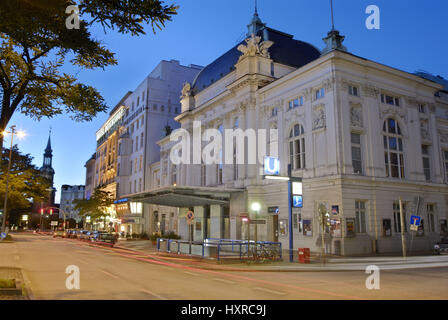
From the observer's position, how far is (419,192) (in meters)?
32.8

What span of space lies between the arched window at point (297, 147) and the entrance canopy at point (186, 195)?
6.49 metres

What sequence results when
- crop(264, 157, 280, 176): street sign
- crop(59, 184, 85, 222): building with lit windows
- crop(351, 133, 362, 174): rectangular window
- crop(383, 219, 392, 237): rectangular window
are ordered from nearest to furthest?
crop(264, 157, 280, 176): street sign → crop(383, 219, 392, 237): rectangular window → crop(351, 133, 362, 174): rectangular window → crop(59, 184, 85, 222): building with lit windows

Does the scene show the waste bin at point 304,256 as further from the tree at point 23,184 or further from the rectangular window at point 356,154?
the tree at point 23,184

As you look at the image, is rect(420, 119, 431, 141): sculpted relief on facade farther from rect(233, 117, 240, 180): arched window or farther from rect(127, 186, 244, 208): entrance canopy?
rect(127, 186, 244, 208): entrance canopy

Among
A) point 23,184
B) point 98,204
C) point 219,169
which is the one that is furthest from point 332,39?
point 98,204

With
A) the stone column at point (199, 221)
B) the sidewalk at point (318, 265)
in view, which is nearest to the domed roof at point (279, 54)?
the stone column at point (199, 221)

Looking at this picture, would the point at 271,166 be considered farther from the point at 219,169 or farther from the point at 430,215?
the point at 219,169

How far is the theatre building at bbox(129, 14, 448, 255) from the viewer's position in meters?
28.8

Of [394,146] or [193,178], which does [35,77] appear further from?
[193,178]

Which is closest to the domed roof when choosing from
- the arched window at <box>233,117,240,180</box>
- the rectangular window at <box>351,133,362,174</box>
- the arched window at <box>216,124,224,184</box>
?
the arched window at <box>216,124,224,184</box>

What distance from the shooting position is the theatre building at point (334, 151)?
1136 inches

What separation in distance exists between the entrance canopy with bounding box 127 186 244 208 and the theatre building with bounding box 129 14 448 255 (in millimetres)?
138

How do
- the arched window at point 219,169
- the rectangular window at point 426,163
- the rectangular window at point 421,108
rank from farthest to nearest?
the arched window at point 219,169 < the rectangular window at point 421,108 < the rectangular window at point 426,163
